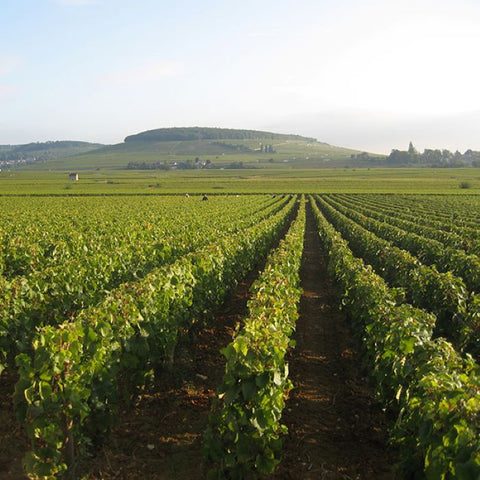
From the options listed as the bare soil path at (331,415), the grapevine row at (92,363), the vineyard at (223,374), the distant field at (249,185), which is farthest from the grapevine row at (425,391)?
the distant field at (249,185)

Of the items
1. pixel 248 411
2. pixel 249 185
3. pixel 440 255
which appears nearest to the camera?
pixel 248 411

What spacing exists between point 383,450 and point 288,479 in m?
1.74

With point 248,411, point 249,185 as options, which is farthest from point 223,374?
point 249,185

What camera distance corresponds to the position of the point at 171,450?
6.68 metres

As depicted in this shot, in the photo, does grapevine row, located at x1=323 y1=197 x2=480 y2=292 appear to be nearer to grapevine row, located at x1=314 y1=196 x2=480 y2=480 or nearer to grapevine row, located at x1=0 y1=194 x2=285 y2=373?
grapevine row, located at x1=314 y1=196 x2=480 y2=480

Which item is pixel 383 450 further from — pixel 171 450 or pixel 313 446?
pixel 171 450

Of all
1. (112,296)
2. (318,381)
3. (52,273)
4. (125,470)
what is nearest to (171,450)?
(125,470)

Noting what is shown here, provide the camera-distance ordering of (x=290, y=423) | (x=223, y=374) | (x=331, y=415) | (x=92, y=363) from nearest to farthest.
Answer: (x=92, y=363), (x=290, y=423), (x=331, y=415), (x=223, y=374)

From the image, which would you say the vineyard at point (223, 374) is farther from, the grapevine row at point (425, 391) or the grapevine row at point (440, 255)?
the grapevine row at point (440, 255)

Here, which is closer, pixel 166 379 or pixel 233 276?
pixel 166 379

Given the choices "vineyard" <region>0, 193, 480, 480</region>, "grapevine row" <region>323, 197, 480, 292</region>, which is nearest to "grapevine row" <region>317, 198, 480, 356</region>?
"vineyard" <region>0, 193, 480, 480</region>

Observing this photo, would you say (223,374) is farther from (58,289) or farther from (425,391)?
(425,391)

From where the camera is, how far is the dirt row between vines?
6230 mm

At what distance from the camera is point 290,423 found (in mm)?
7438
